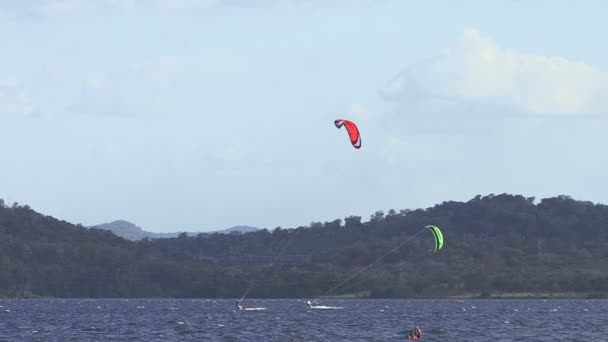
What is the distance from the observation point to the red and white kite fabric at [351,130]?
332 ft

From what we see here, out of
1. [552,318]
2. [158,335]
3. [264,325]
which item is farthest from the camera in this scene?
[552,318]

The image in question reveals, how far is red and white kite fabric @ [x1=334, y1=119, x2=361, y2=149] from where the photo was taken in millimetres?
101231

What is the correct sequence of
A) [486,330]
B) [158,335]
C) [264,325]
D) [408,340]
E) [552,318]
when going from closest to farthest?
[408,340], [158,335], [486,330], [264,325], [552,318]

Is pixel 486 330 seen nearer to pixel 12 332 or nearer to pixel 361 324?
pixel 361 324

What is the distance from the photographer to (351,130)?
4040 inches

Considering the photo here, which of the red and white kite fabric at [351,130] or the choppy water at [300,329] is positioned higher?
the red and white kite fabric at [351,130]

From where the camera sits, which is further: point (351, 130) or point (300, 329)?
point (300, 329)

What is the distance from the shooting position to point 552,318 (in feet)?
473

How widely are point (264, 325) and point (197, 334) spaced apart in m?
16.1

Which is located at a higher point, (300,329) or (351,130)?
(351,130)

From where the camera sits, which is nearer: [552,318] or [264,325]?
[264,325]

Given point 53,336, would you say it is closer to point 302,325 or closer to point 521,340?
point 302,325

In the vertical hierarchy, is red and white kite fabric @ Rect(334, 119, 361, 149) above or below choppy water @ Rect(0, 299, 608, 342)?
above

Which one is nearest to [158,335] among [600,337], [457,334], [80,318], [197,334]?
[197,334]
